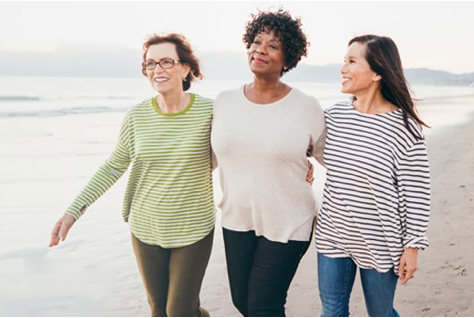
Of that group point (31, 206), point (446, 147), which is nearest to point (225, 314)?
point (31, 206)

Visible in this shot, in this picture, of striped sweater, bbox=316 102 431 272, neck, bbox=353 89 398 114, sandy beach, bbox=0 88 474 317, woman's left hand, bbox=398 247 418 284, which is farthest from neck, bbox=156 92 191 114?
sandy beach, bbox=0 88 474 317

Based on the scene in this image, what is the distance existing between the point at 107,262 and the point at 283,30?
11.0 feet

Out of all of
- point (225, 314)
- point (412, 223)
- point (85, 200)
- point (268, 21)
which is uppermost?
point (268, 21)

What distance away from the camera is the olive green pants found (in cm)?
289

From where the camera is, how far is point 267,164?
2652 millimetres

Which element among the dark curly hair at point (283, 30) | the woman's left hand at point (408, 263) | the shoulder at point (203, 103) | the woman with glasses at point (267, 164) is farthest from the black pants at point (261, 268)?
the dark curly hair at point (283, 30)

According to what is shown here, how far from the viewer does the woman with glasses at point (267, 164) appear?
105 inches

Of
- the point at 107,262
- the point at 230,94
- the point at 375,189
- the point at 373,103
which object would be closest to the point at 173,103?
the point at 230,94

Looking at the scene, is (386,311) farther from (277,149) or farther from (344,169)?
(277,149)

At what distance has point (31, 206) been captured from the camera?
699cm

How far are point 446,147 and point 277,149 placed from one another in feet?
36.5

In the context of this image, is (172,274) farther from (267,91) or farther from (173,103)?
(267,91)

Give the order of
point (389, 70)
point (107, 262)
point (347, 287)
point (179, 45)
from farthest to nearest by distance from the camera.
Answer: point (107, 262) < point (179, 45) < point (347, 287) < point (389, 70)

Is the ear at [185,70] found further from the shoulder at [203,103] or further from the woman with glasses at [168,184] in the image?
the shoulder at [203,103]
